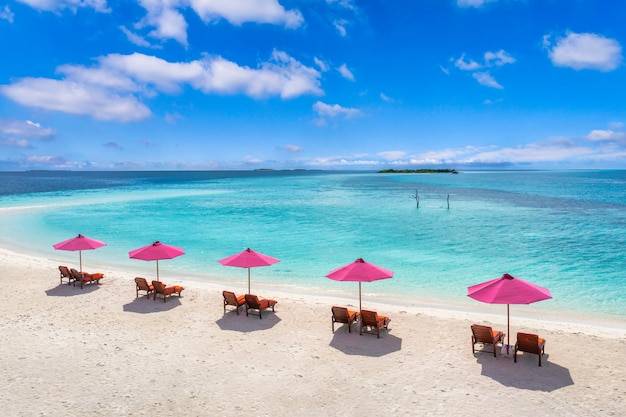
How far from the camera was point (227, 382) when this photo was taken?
26.5 feet

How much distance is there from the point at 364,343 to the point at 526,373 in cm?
363

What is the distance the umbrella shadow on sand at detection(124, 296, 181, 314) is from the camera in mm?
12406

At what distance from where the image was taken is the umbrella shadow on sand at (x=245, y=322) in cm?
1097

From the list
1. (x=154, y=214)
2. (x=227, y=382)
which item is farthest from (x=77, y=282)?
(x=154, y=214)

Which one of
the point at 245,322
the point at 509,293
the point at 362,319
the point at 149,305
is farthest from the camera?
the point at 149,305

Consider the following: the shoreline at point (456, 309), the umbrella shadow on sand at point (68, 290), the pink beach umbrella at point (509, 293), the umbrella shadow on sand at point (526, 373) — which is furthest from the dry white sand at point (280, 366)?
the pink beach umbrella at point (509, 293)

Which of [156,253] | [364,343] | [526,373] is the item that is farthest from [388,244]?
[526,373]

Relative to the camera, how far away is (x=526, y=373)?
8.36m

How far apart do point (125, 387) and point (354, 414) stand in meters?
4.59

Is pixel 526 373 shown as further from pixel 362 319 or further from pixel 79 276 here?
pixel 79 276

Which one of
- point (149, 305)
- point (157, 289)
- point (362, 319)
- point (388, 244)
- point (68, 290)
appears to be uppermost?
point (157, 289)

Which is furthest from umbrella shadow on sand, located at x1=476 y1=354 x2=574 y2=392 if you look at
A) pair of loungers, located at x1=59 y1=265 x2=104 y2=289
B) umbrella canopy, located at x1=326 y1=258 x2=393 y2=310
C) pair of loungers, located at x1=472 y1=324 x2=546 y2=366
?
pair of loungers, located at x1=59 y1=265 x2=104 y2=289

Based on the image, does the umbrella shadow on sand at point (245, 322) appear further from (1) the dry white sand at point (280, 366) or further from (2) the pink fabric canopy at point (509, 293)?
(2) the pink fabric canopy at point (509, 293)

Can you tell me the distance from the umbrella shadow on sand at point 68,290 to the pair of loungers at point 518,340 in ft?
42.9
